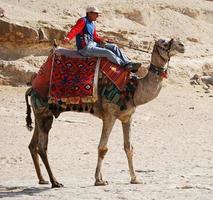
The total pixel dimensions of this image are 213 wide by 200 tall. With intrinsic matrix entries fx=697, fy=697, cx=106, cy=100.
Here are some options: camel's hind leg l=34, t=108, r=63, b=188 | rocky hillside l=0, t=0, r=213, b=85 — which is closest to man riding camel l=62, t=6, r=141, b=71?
camel's hind leg l=34, t=108, r=63, b=188

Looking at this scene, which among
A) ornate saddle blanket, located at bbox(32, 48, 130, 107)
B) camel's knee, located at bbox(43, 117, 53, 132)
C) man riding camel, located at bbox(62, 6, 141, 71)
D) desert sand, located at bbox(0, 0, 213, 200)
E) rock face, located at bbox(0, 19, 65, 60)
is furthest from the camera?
rock face, located at bbox(0, 19, 65, 60)

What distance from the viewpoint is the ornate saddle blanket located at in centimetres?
980

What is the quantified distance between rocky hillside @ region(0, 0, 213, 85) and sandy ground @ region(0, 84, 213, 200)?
1.73 meters

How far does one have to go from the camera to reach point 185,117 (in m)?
18.7

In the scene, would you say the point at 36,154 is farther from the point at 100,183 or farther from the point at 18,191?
the point at 100,183

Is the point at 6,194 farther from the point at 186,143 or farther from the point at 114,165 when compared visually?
the point at 186,143

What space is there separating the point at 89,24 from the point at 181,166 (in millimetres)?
3144

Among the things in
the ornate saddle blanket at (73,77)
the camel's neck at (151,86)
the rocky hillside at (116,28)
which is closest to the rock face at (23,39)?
the rocky hillside at (116,28)

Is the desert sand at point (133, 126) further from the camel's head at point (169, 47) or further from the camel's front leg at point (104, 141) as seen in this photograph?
the camel's head at point (169, 47)

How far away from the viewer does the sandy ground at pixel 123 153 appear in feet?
29.8

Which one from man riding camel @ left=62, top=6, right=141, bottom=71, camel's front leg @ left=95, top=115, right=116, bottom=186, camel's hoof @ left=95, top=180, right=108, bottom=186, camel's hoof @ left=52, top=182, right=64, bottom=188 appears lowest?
camel's hoof @ left=52, top=182, right=64, bottom=188

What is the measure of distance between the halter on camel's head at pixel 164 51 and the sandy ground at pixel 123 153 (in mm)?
1562

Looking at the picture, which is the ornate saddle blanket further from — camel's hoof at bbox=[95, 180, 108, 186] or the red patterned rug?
camel's hoof at bbox=[95, 180, 108, 186]

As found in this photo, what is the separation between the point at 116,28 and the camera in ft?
84.0
